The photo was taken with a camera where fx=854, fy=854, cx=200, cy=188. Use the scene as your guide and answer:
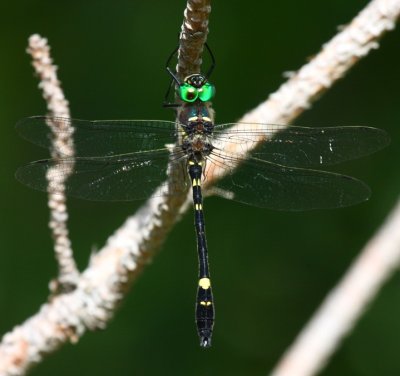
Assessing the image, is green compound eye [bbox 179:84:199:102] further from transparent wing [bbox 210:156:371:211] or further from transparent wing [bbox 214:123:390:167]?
transparent wing [bbox 210:156:371:211]

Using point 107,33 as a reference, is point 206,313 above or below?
below

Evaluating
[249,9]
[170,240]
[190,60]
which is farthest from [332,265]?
[190,60]

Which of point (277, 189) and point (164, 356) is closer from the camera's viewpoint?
point (277, 189)

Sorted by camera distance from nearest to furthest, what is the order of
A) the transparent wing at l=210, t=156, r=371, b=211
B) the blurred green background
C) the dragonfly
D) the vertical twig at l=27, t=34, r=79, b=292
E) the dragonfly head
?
the dragonfly head → the vertical twig at l=27, t=34, r=79, b=292 → the dragonfly → the transparent wing at l=210, t=156, r=371, b=211 → the blurred green background

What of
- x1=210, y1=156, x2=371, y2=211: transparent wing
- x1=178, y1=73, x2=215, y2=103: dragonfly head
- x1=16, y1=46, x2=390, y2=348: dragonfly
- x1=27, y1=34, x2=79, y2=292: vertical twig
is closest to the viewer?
x1=178, y1=73, x2=215, y2=103: dragonfly head

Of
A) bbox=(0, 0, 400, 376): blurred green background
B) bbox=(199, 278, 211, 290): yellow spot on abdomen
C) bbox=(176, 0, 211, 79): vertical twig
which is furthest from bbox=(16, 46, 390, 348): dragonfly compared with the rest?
bbox=(0, 0, 400, 376): blurred green background

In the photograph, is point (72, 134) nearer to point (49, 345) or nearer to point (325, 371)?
point (49, 345)

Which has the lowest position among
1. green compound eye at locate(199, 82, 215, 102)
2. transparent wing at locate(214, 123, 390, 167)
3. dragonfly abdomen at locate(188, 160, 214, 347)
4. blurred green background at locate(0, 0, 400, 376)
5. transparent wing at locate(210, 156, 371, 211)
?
dragonfly abdomen at locate(188, 160, 214, 347)

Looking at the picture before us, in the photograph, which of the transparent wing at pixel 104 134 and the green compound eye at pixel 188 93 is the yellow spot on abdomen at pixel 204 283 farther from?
the green compound eye at pixel 188 93
